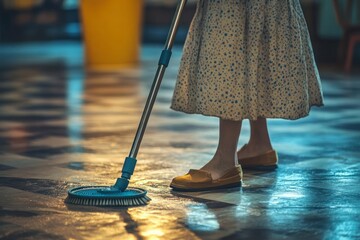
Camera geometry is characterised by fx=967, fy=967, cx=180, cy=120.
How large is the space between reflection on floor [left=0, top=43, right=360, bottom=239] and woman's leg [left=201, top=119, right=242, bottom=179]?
12 cm

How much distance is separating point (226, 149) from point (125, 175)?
505 millimetres

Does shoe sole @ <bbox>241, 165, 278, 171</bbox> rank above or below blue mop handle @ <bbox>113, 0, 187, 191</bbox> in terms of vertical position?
below

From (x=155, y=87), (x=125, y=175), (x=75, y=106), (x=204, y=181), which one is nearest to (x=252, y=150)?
(x=204, y=181)

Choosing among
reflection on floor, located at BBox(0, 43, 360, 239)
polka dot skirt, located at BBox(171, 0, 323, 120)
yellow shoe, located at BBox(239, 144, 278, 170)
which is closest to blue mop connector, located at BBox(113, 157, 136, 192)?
reflection on floor, located at BBox(0, 43, 360, 239)

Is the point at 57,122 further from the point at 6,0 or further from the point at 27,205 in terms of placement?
the point at 6,0

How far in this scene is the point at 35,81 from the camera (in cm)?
919

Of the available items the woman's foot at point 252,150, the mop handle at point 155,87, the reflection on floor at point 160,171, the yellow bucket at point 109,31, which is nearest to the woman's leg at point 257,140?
the woman's foot at point 252,150

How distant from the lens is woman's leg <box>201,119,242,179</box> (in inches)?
146

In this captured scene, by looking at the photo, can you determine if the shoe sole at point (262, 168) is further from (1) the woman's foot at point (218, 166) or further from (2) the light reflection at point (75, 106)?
(2) the light reflection at point (75, 106)

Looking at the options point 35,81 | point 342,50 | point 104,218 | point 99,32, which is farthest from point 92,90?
point 104,218

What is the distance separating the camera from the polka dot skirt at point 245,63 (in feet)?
11.8

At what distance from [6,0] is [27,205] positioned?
15059mm

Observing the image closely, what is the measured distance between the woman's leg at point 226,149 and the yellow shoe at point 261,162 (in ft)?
1.18

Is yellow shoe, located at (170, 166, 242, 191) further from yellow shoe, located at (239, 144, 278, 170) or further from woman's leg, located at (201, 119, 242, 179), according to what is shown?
yellow shoe, located at (239, 144, 278, 170)
